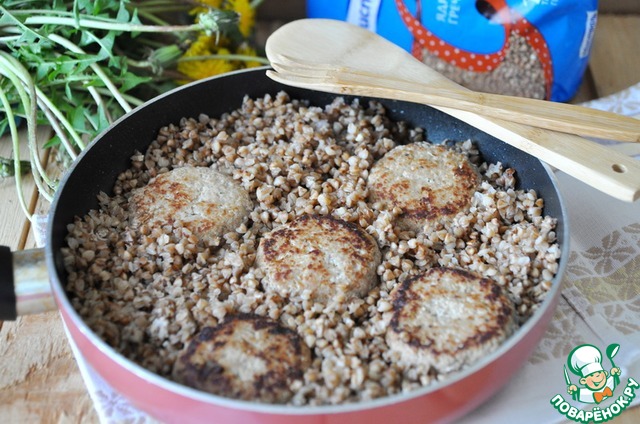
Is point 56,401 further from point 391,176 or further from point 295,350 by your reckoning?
point 391,176

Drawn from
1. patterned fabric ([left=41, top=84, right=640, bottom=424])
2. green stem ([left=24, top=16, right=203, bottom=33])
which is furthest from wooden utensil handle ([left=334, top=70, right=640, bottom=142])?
green stem ([left=24, top=16, right=203, bottom=33])

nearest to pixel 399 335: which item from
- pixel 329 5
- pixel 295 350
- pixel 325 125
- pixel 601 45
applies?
pixel 295 350

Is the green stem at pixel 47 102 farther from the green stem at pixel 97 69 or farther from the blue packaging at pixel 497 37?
the blue packaging at pixel 497 37

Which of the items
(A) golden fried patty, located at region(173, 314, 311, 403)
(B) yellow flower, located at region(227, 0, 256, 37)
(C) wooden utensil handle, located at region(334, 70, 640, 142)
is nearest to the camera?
(A) golden fried patty, located at region(173, 314, 311, 403)

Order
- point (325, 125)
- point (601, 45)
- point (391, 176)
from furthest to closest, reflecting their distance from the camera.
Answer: point (601, 45), point (325, 125), point (391, 176)

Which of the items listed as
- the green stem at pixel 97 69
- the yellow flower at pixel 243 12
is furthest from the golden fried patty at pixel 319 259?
the yellow flower at pixel 243 12

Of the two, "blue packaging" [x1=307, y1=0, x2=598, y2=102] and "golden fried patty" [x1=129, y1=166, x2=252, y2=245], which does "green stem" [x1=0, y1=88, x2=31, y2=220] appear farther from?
"blue packaging" [x1=307, y1=0, x2=598, y2=102]
